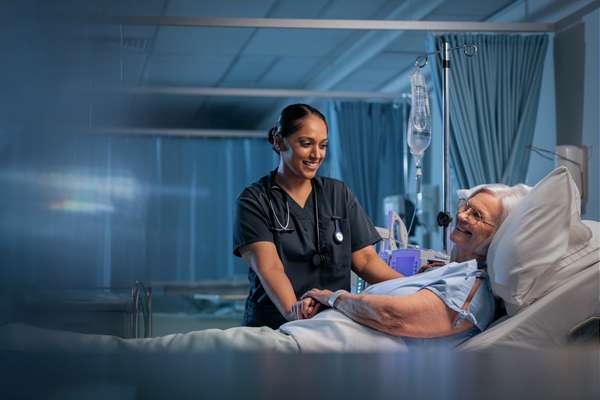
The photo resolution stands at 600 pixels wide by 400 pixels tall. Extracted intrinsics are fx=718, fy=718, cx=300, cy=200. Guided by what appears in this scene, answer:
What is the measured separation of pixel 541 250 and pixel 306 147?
0.74 meters

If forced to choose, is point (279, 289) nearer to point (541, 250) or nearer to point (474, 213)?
point (474, 213)

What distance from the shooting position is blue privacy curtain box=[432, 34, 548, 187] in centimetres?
375

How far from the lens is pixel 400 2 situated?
470cm

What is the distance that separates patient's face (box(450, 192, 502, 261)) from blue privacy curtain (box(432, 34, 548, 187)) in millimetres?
1981

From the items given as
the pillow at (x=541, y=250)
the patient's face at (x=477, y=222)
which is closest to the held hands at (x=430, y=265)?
the patient's face at (x=477, y=222)

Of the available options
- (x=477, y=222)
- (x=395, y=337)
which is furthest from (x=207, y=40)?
(x=395, y=337)

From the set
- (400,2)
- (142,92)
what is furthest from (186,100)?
(142,92)

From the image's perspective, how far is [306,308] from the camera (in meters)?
1.70

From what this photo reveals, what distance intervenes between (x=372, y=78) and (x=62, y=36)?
21.5 feet

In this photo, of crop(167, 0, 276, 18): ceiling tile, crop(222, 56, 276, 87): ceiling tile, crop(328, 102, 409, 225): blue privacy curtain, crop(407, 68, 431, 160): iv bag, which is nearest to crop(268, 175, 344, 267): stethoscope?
crop(407, 68, 431, 160): iv bag

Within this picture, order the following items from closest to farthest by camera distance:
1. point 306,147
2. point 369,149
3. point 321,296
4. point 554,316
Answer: point 554,316
point 321,296
point 306,147
point 369,149

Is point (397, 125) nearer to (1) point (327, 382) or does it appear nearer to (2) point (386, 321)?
(2) point (386, 321)

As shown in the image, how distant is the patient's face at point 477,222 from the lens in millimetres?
1783

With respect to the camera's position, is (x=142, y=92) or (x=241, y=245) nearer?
(x=142, y=92)
